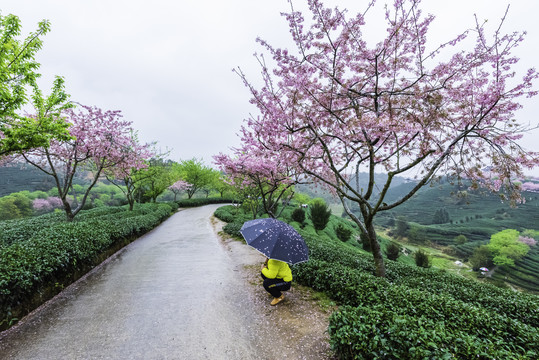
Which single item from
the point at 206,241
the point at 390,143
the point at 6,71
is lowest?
the point at 206,241

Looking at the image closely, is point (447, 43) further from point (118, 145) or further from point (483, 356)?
point (118, 145)

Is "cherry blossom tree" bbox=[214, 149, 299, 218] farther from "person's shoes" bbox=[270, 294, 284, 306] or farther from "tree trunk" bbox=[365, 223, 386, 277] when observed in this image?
"person's shoes" bbox=[270, 294, 284, 306]

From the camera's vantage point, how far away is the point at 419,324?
2910 millimetres

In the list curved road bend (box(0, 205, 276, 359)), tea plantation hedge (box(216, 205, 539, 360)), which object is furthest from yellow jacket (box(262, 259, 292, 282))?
tea plantation hedge (box(216, 205, 539, 360))

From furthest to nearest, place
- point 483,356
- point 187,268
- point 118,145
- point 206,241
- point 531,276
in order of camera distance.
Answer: point 531,276
point 206,241
point 118,145
point 187,268
point 483,356

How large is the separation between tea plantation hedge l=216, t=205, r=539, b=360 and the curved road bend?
163 cm

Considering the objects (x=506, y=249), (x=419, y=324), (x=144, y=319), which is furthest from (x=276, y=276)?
(x=506, y=249)

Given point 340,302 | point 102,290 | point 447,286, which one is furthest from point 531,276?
point 102,290

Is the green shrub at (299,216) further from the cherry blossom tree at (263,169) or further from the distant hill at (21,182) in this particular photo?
the distant hill at (21,182)

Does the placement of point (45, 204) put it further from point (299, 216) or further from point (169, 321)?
point (169, 321)

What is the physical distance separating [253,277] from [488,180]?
21.8 ft

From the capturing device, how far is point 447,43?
4.50 m

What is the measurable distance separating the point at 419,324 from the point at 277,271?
264 cm

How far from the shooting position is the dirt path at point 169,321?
3.57 m
